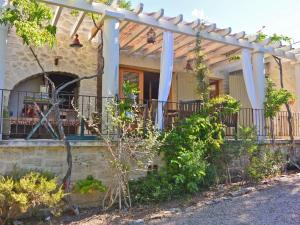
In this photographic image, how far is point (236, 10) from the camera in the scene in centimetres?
979

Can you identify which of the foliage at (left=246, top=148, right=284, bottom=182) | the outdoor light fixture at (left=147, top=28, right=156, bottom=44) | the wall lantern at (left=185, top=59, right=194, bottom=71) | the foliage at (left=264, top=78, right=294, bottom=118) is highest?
the outdoor light fixture at (left=147, top=28, right=156, bottom=44)

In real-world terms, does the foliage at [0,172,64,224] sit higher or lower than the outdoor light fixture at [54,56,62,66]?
lower

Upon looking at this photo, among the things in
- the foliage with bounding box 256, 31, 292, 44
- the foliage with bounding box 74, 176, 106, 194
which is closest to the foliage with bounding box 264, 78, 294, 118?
the foliage with bounding box 256, 31, 292, 44

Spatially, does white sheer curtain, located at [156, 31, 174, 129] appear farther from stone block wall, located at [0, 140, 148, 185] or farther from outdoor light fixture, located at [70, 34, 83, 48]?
outdoor light fixture, located at [70, 34, 83, 48]

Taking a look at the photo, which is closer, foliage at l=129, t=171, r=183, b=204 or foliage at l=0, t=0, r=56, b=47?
A: foliage at l=0, t=0, r=56, b=47

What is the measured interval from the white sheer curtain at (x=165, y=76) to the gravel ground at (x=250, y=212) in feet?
7.40

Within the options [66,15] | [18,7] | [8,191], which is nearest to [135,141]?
[8,191]

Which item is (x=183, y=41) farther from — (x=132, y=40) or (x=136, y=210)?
(x=136, y=210)

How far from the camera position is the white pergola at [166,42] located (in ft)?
22.5

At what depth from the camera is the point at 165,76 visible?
294 inches

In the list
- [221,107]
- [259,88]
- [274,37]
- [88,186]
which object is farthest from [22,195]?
[274,37]

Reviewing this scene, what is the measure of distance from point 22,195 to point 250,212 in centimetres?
340

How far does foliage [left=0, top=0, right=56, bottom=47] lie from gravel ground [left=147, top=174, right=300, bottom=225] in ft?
11.0

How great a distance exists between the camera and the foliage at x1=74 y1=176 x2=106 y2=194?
5.73 meters
